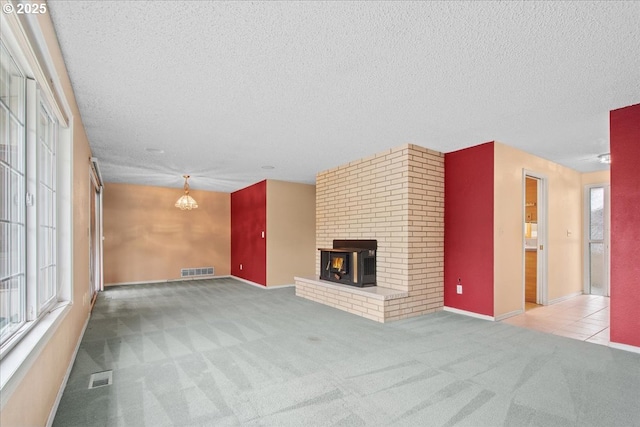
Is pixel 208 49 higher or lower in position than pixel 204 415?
higher

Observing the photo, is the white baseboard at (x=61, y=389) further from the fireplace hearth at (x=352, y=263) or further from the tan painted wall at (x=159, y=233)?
the tan painted wall at (x=159, y=233)

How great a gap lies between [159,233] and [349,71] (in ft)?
23.8

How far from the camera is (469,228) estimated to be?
4504 millimetres

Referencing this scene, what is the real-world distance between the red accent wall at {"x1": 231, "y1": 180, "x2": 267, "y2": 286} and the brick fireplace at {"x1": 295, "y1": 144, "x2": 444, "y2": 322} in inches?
95.0

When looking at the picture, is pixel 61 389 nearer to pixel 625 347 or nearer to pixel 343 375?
pixel 343 375

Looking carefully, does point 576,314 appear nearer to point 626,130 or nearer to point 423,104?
point 626,130

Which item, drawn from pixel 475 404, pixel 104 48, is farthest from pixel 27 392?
pixel 475 404

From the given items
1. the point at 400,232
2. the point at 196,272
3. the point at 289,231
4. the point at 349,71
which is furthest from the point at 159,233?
the point at 349,71

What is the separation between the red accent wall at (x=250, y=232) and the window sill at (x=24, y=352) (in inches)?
200

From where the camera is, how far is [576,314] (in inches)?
180

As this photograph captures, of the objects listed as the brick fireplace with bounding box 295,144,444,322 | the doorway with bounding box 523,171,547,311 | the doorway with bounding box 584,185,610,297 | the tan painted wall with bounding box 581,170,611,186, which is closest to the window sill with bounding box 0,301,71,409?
the brick fireplace with bounding box 295,144,444,322

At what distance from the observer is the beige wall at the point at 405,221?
446 cm

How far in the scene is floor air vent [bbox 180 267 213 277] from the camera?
329 inches

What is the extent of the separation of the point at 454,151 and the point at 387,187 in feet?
3.63
